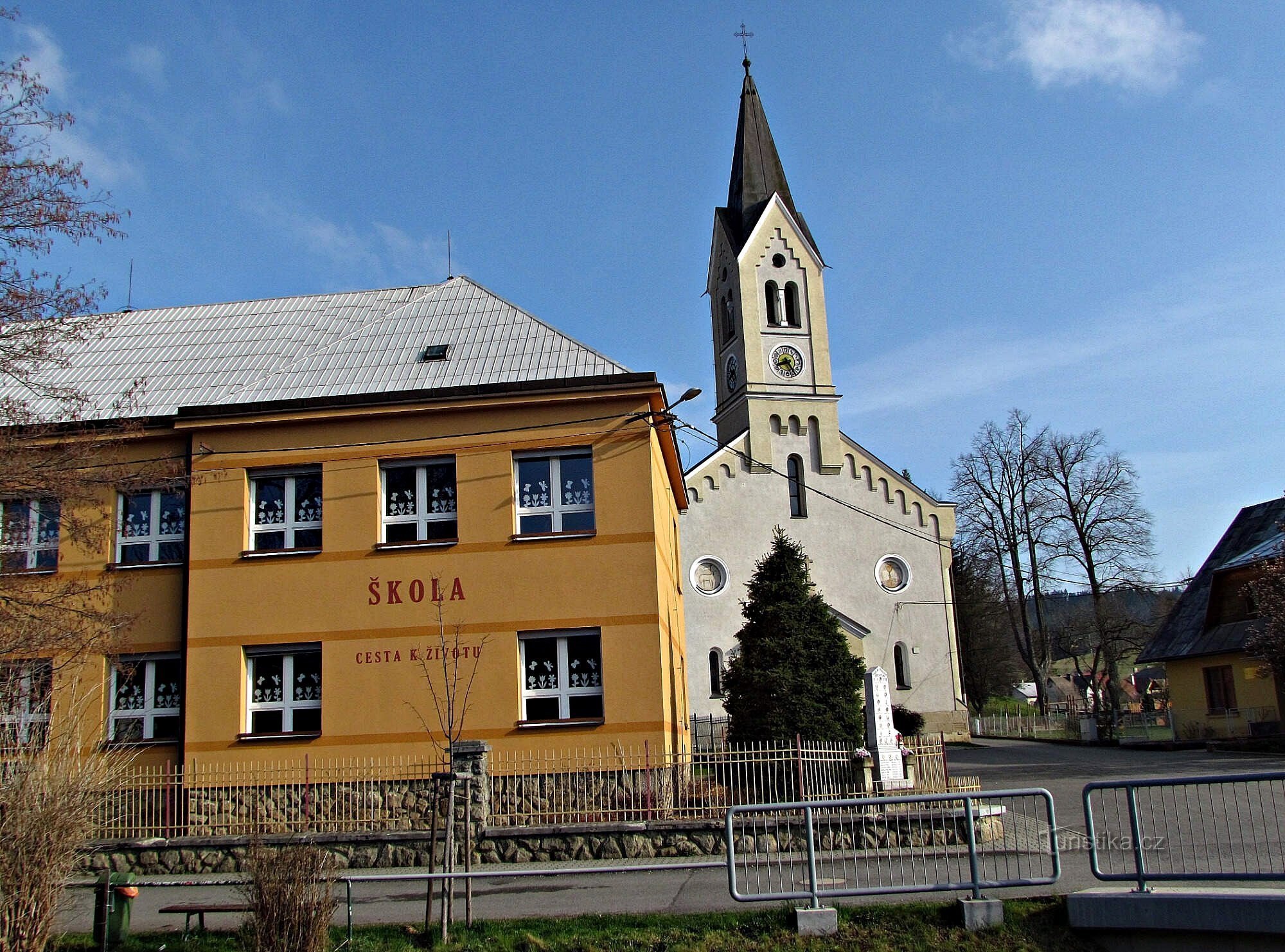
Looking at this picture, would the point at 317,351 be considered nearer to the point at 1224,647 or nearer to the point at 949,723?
the point at 1224,647

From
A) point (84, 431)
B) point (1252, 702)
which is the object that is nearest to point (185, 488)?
point (84, 431)

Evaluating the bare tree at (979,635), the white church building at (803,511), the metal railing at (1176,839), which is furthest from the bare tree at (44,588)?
the bare tree at (979,635)

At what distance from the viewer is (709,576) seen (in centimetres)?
4322

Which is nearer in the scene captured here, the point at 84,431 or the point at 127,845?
the point at 127,845

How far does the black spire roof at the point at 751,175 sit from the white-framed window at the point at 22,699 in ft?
126

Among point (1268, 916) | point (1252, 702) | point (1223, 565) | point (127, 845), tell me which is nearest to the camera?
point (1268, 916)

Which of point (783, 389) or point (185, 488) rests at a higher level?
point (783, 389)

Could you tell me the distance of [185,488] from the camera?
1777 cm

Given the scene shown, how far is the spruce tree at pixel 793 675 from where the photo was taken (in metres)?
18.2

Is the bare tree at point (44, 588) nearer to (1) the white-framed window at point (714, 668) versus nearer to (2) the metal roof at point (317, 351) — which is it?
(2) the metal roof at point (317, 351)

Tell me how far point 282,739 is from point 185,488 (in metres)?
4.36

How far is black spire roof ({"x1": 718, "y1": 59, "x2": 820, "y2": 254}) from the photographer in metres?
49.9

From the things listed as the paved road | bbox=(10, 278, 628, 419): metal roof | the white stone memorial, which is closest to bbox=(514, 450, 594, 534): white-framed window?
bbox=(10, 278, 628, 419): metal roof

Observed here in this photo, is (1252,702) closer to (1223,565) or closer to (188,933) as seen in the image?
(1223,565)
